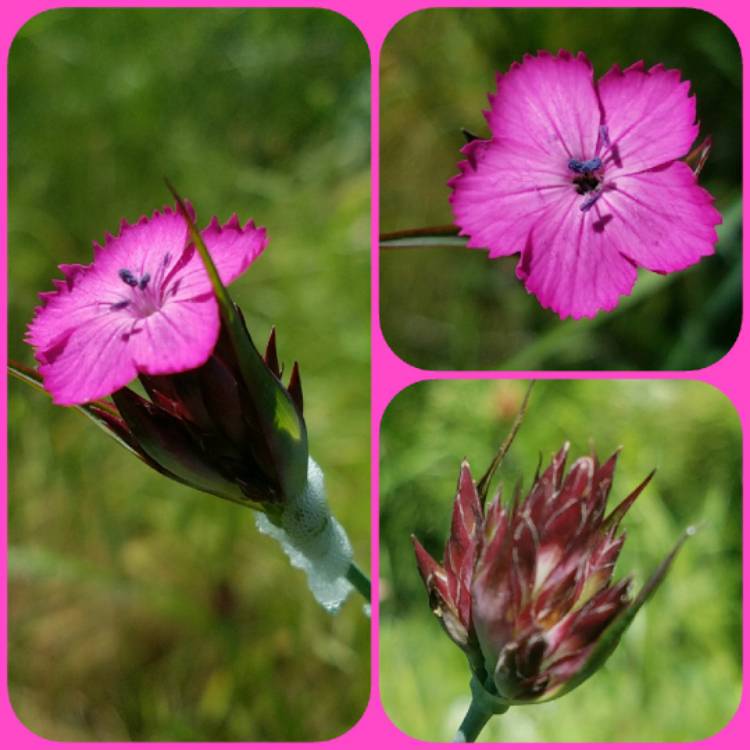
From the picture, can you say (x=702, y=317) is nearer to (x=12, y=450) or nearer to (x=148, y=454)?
(x=148, y=454)

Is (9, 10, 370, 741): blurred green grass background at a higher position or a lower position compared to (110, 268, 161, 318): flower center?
lower

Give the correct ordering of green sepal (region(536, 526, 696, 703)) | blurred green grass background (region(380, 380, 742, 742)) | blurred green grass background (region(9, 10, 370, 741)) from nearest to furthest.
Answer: green sepal (region(536, 526, 696, 703))
blurred green grass background (region(380, 380, 742, 742))
blurred green grass background (region(9, 10, 370, 741))

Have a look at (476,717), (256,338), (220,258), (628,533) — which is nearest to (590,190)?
(220,258)

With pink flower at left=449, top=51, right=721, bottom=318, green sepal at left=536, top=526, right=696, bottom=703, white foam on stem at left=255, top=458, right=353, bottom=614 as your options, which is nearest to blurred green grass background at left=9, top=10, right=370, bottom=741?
white foam on stem at left=255, top=458, right=353, bottom=614

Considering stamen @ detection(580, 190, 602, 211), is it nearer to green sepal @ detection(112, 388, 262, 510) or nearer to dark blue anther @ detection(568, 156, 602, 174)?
dark blue anther @ detection(568, 156, 602, 174)

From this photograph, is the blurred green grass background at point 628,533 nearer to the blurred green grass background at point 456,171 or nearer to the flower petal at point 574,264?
the blurred green grass background at point 456,171
